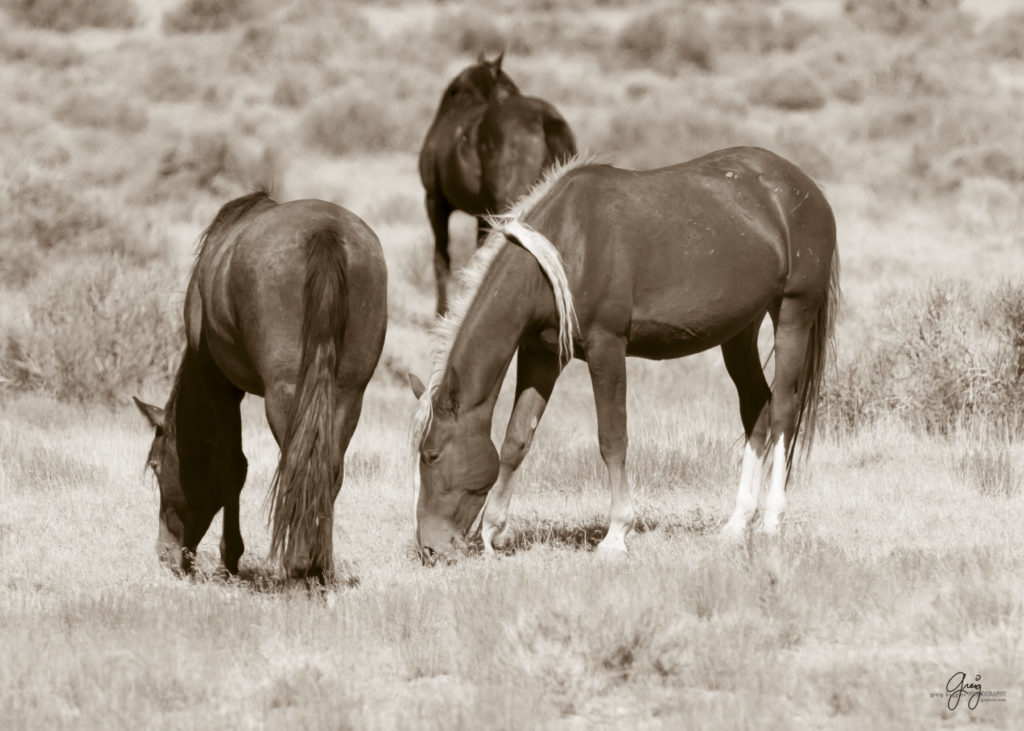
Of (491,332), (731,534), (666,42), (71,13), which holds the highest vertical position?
(491,332)

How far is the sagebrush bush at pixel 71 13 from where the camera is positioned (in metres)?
32.5

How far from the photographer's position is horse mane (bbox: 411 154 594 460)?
7.03 metres

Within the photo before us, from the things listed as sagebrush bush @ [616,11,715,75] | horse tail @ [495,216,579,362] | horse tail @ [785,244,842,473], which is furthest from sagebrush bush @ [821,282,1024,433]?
sagebrush bush @ [616,11,715,75]

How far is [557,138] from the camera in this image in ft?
45.6

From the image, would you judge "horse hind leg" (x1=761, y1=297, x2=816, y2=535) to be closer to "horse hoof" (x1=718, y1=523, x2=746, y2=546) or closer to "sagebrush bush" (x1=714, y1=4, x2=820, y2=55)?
"horse hoof" (x1=718, y1=523, x2=746, y2=546)

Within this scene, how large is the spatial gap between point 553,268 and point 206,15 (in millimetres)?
28548

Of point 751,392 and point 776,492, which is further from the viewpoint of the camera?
point 751,392

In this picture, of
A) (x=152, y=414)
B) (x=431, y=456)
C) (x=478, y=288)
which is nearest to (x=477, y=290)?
(x=478, y=288)

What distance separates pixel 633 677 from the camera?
5.09m

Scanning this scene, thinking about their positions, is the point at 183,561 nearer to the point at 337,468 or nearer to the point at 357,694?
the point at 337,468

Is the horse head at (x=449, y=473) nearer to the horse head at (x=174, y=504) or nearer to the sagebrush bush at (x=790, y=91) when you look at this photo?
the horse head at (x=174, y=504)

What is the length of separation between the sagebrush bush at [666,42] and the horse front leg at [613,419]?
23.9 meters

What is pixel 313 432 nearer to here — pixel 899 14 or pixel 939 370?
pixel 939 370

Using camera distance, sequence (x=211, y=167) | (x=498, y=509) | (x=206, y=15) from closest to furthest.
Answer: (x=498, y=509), (x=211, y=167), (x=206, y=15)
